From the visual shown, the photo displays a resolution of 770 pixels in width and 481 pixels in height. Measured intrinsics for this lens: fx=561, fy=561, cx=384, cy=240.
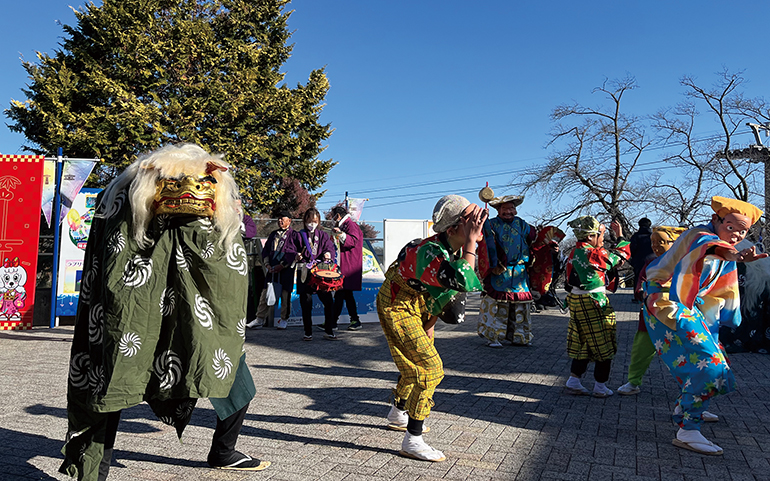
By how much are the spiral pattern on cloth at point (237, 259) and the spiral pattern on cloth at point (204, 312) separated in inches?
8.2

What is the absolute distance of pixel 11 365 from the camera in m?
6.32

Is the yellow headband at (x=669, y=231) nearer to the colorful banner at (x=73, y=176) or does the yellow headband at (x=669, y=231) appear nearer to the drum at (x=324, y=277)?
the drum at (x=324, y=277)

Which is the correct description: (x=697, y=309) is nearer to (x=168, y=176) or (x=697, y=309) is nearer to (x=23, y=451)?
(x=168, y=176)

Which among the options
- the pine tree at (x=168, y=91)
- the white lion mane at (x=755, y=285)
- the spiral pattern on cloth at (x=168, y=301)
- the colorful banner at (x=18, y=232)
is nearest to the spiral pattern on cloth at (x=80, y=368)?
the spiral pattern on cloth at (x=168, y=301)

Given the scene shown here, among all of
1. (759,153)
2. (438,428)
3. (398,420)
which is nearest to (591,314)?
(438,428)

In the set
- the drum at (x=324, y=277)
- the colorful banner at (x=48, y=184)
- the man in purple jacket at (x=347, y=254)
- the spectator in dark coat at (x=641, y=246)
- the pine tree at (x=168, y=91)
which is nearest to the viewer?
the drum at (x=324, y=277)

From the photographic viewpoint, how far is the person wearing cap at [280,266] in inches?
352

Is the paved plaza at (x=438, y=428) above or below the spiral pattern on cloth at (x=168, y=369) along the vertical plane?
below

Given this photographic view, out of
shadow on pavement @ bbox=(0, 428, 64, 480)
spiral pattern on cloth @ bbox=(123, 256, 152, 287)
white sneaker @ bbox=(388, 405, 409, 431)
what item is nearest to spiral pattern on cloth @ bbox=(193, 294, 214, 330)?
spiral pattern on cloth @ bbox=(123, 256, 152, 287)

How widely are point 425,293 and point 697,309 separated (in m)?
1.91

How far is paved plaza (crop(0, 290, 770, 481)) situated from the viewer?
323cm

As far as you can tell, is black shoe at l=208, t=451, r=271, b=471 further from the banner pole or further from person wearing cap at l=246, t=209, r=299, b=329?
the banner pole

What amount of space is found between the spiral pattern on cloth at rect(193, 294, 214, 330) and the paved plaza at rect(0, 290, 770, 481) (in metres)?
1.00

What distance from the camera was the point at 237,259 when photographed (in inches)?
110
